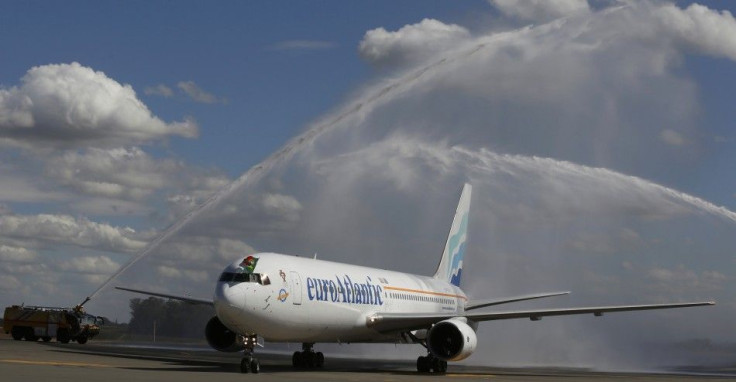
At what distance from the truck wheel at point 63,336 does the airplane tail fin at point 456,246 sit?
2061 cm

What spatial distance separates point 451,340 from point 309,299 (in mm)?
5810

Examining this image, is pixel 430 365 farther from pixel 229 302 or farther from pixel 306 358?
pixel 229 302

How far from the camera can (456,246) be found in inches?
2111

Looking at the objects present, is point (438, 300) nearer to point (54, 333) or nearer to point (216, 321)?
point (216, 321)

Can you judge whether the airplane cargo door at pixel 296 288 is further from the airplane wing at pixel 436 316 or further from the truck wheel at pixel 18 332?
the truck wheel at pixel 18 332

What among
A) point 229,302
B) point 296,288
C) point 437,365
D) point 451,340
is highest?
point 296,288

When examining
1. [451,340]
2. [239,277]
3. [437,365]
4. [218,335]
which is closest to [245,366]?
[239,277]

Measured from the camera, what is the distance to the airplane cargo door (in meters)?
32.1

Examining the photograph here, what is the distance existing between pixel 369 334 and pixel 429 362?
3112 mm

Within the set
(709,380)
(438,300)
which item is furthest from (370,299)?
(709,380)

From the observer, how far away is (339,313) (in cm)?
3528

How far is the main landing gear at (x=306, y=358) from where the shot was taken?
37.2 m

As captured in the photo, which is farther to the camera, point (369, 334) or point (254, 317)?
point (369, 334)

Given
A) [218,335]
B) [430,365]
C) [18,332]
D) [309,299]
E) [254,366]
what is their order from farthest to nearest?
[18,332]
[430,365]
[218,335]
[309,299]
[254,366]
